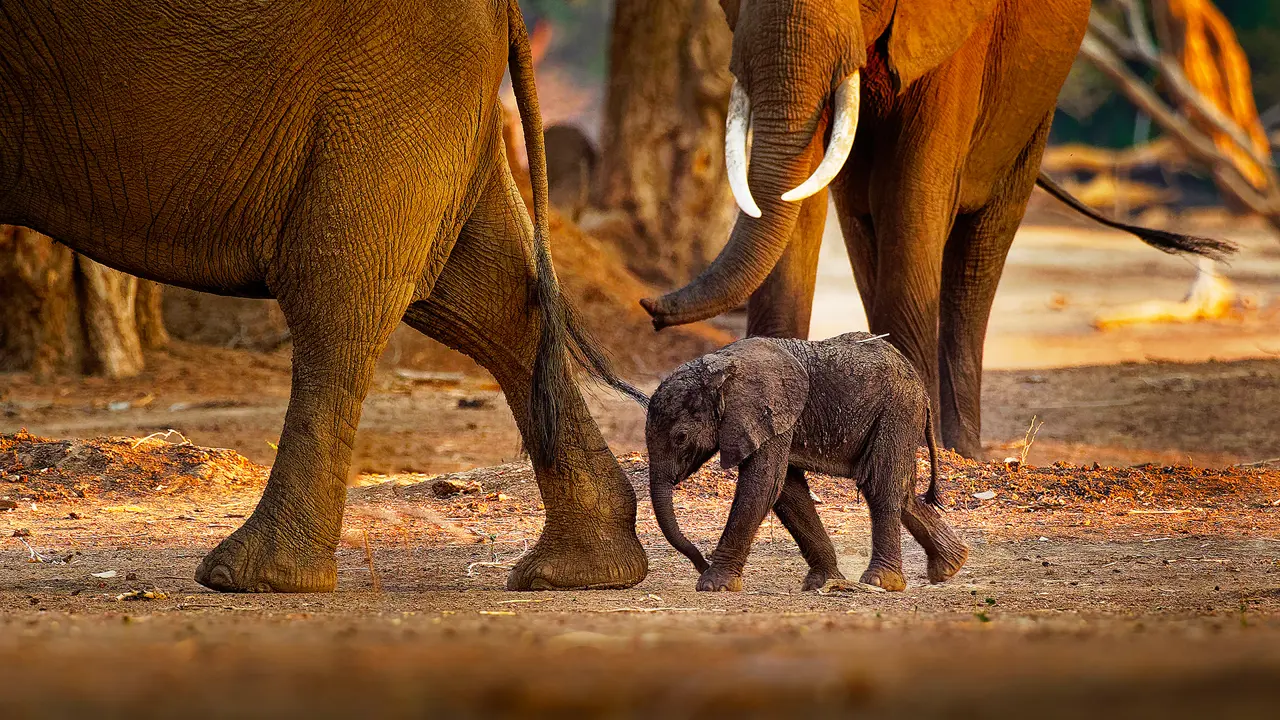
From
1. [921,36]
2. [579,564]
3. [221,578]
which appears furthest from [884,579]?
[921,36]

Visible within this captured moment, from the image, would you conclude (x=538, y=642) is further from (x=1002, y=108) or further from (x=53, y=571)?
(x=1002, y=108)

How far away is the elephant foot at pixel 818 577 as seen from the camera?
5.72 metres

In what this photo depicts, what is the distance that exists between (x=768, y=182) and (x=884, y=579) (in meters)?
2.68

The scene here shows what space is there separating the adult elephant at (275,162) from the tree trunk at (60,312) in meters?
7.17

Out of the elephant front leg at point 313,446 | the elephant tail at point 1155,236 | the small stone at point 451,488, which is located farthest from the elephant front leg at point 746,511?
the elephant tail at point 1155,236

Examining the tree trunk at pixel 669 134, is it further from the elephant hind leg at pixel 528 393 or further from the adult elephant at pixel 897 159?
the elephant hind leg at pixel 528 393

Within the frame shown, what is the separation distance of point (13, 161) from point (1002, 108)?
18.9 feet

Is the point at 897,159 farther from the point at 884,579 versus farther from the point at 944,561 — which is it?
the point at 884,579

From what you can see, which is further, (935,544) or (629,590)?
(935,544)

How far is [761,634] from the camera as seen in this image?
3.47m

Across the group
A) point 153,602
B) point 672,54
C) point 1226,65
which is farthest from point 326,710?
point 1226,65

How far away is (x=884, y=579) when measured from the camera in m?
5.61

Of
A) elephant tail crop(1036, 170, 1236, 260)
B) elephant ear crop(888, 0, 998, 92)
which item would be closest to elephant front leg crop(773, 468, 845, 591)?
elephant ear crop(888, 0, 998, 92)

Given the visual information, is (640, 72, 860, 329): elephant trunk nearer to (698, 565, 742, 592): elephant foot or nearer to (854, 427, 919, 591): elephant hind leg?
(854, 427, 919, 591): elephant hind leg
